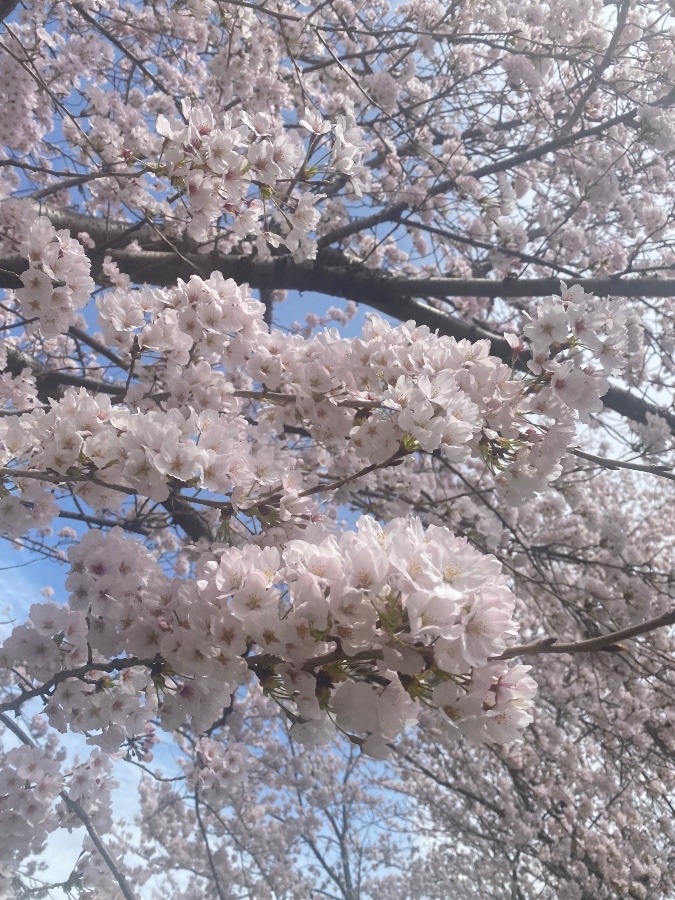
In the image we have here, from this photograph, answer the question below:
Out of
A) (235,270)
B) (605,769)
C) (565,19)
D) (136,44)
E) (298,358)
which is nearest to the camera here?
(298,358)

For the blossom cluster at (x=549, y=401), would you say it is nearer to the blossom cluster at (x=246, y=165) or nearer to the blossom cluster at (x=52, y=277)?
the blossom cluster at (x=246, y=165)

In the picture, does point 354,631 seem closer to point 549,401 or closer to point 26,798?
point 549,401

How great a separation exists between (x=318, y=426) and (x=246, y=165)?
3.16 ft

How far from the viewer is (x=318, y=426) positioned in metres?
2.19

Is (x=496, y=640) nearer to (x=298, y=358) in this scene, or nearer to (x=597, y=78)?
(x=298, y=358)

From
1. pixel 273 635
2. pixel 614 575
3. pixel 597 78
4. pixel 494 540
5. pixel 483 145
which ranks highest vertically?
pixel 483 145

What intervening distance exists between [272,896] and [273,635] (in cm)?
1203

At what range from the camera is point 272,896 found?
10680 millimetres

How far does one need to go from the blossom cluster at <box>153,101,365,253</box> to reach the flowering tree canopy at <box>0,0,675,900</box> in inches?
0.4

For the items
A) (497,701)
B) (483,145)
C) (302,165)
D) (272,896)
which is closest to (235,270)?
(302,165)

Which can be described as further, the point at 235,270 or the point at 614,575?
the point at 614,575

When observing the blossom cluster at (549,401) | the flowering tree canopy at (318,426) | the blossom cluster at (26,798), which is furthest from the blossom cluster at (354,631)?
the blossom cluster at (26,798)

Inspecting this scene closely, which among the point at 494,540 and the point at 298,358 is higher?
the point at 494,540

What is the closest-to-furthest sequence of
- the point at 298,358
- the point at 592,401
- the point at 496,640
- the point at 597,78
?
the point at 496,640 < the point at 592,401 < the point at 298,358 < the point at 597,78
